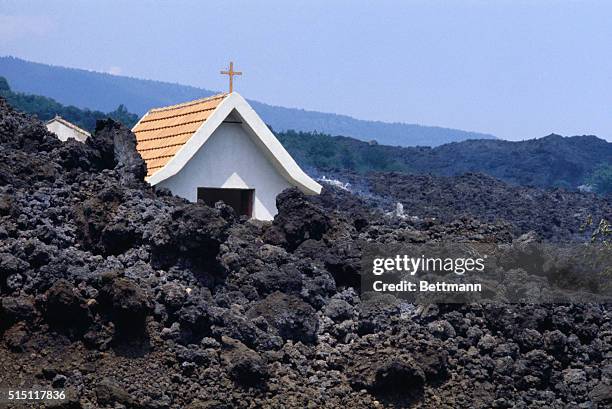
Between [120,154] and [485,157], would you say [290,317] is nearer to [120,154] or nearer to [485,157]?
[120,154]

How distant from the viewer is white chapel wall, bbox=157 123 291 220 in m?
14.5

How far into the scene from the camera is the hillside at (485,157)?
4575cm

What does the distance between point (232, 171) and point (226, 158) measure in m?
0.17

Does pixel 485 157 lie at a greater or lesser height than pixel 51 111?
lesser

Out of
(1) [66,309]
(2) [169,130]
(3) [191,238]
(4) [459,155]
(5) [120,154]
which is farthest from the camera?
(4) [459,155]

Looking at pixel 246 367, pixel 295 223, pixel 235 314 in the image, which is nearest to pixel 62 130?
pixel 295 223

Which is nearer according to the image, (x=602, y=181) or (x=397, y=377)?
(x=397, y=377)

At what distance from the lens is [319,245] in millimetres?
→ 12609

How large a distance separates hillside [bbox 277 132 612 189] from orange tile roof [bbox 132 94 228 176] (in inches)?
1062

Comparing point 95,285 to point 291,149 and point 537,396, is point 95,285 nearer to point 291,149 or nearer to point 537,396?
point 537,396

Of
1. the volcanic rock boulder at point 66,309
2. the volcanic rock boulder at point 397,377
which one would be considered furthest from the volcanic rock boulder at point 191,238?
the volcanic rock boulder at point 397,377

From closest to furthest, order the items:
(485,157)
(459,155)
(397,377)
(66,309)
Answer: (66,309)
(397,377)
(485,157)
(459,155)

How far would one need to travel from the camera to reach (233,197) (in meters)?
15.7

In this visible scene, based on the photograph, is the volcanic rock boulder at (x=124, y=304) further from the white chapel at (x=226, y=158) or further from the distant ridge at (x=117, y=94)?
the distant ridge at (x=117, y=94)
